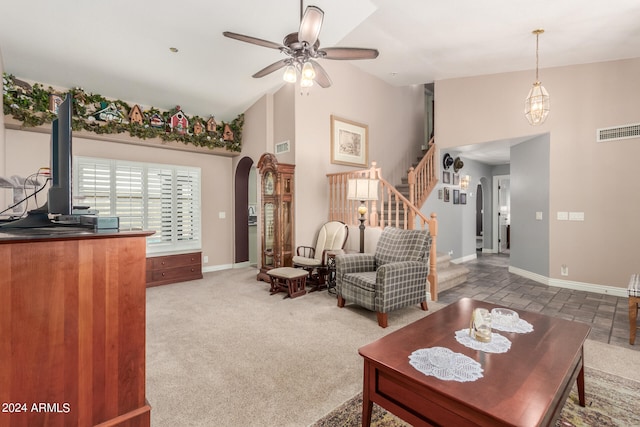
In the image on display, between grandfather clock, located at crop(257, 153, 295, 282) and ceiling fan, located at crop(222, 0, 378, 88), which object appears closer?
ceiling fan, located at crop(222, 0, 378, 88)

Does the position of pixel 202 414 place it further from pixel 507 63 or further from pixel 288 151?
pixel 507 63

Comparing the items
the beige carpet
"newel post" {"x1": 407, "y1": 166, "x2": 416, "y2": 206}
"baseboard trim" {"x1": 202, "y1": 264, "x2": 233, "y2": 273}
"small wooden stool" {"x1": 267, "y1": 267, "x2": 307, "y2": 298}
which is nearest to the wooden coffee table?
the beige carpet

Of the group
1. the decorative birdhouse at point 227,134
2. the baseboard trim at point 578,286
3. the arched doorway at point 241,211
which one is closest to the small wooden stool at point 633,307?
the baseboard trim at point 578,286

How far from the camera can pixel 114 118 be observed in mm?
4520

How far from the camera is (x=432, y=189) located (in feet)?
19.8

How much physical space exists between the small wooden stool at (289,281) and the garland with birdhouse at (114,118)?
294 cm

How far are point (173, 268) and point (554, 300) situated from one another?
5.78 meters

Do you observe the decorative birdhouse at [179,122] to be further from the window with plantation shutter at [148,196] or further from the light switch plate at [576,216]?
the light switch plate at [576,216]

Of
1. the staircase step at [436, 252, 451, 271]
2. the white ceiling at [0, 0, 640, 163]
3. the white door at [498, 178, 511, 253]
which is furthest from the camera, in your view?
the white door at [498, 178, 511, 253]

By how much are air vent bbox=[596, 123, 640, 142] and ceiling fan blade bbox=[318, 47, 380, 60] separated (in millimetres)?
3795

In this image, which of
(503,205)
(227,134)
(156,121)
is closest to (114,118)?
(156,121)

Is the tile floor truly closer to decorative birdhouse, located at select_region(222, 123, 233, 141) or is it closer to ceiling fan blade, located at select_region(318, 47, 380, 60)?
ceiling fan blade, located at select_region(318, 47, 380, 60)

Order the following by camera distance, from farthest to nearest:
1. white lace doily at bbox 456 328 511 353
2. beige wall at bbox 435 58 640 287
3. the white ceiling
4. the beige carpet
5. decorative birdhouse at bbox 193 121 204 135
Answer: decorative birdhouse at bbox 193 121 204 135
beige wall at bbox 435 58 640 287
the white ceiling
the beige carpet
white lace doily at bbox 456 328 511 353

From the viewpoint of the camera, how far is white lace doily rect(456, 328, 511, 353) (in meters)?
1.60
